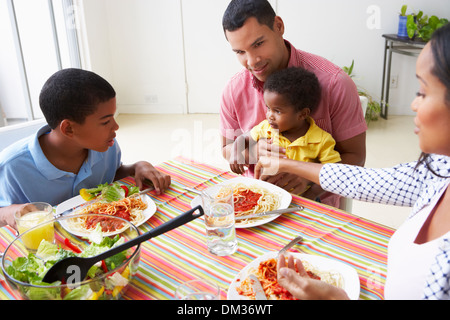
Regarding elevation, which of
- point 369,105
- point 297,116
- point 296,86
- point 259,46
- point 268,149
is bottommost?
point 369,105

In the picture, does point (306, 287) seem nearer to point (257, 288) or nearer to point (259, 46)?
point (257, 288)

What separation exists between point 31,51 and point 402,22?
397 centimetres

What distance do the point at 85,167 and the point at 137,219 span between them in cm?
48

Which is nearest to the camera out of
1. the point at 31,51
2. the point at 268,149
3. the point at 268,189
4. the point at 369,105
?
the point at 268,189

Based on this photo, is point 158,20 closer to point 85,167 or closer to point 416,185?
point 85,167

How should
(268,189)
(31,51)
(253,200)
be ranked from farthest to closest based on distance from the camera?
(31,51) → (268,189) → (253,200)

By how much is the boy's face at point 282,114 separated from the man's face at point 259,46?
0.42 feet

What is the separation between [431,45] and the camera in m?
0.92

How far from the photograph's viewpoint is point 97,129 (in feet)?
5.20

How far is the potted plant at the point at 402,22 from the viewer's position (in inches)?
170

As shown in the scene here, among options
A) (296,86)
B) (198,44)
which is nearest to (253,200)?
(296,86)

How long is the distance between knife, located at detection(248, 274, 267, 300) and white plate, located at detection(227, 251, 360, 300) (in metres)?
0.02

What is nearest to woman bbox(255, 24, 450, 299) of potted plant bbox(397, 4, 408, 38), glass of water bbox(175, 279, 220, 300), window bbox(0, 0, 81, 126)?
glass of water bbox(175, 279, 220, 300)

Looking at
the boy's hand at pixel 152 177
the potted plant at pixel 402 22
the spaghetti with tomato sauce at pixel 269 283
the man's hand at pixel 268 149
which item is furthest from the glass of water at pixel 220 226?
the potted plant at pixel 402 22
